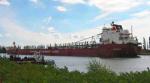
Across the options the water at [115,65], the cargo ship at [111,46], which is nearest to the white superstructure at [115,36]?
the cargo ship at [111,46]

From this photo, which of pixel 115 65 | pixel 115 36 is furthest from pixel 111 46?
pixel 115 65

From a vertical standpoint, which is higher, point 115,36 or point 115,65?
point 115,36

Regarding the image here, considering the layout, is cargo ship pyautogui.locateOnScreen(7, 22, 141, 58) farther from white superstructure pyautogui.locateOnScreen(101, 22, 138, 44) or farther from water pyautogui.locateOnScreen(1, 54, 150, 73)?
water pyautogui.locateOnScreen(1, 54, 150, 73)

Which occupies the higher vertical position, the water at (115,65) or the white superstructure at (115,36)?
the white superstructure at (115,36)

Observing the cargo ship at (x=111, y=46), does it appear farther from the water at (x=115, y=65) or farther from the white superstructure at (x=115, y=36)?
the water at (x=115, y=65)

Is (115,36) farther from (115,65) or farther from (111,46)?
(115,65)

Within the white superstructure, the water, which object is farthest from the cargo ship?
the water

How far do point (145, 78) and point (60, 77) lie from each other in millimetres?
3204

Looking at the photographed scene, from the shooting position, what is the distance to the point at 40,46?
164125mm

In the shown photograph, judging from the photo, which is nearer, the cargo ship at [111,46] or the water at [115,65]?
the water at [115,65]

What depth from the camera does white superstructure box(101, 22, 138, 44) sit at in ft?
386

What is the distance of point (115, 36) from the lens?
118188 millimetres

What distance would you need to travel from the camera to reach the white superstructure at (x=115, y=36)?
11756cm

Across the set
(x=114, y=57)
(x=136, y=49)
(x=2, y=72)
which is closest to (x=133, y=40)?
(x=136, y=49)
